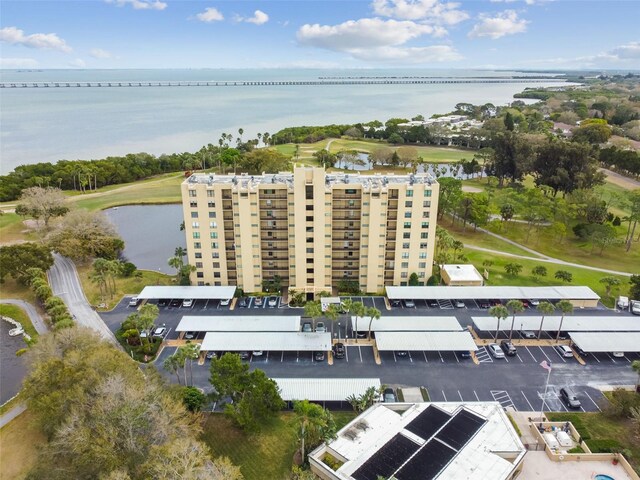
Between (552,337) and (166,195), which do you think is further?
(166,195)

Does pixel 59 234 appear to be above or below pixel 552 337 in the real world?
above

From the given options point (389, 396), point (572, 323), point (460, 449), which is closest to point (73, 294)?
point (389, 396)

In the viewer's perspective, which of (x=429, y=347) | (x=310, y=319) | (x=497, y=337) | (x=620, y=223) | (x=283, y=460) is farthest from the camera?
(x=620, y=223)

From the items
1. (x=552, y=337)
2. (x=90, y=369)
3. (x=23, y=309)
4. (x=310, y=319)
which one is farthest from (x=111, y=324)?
(x=552, y=337)

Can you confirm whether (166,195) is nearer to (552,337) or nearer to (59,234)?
(59,234)

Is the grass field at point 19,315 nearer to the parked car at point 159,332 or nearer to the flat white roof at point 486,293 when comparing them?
the parked car at point 159,332

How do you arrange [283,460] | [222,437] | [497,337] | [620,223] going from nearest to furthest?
1. [283,460]
2. [222,437]
3. [497,337]
4. [620,223]

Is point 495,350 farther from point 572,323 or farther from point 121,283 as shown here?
point 121,283

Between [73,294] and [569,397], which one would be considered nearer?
[569,397]
